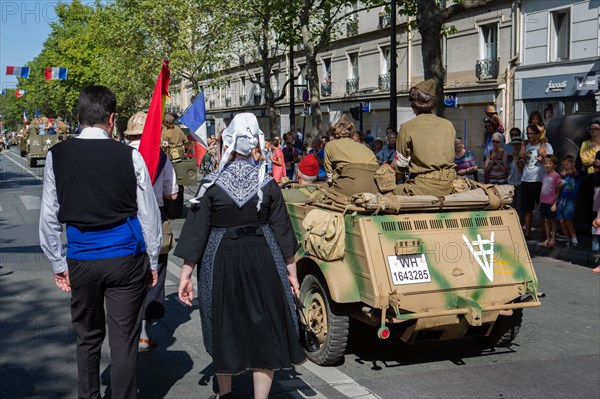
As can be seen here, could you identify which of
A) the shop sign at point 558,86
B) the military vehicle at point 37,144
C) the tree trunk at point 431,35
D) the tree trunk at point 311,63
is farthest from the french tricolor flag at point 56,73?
the tree trunk at point 431,35

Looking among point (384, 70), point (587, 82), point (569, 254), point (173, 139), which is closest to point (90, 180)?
point (569, 254)

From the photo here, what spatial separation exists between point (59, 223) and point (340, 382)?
2433 millimetres

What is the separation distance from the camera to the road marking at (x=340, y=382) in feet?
17.6

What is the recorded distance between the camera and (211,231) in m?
4.44

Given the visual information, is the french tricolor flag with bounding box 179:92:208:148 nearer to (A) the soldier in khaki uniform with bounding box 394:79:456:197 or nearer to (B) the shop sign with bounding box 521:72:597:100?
(A) the soldier in khaki uniform with bounding box 394:79:456:197

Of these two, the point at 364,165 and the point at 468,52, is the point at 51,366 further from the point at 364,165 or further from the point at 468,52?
the point at 468,52

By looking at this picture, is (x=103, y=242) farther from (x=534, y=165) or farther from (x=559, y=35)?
(x=559, y=35)

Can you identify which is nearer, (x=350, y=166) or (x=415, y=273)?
→ (x=415, y=273)

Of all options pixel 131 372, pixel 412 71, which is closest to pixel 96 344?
pixel 131 372

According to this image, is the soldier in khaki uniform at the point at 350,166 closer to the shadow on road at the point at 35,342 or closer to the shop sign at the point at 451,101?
the shadow on road at the point at 35,342

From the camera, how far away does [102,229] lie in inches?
169

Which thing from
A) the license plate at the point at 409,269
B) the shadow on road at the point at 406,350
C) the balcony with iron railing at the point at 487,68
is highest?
the balcony with iron railing at the point at 487,68

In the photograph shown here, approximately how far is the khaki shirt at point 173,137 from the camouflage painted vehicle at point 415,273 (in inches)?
340

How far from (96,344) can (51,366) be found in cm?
153
